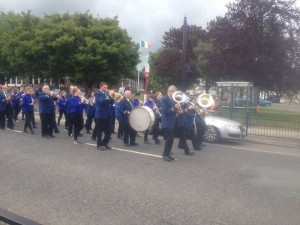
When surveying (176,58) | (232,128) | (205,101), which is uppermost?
(176,58)

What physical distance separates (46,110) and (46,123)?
0.49 metres

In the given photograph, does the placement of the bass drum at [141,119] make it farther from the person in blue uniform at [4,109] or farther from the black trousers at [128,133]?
the person in blue uniform at [4,109]

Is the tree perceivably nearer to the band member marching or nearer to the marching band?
the marching band

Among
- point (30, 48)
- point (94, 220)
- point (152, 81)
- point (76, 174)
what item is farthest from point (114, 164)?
point (152, 81)

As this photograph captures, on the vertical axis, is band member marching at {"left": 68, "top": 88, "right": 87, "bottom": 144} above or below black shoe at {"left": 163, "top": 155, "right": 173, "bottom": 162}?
above

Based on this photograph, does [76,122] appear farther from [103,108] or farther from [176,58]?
[176,58]

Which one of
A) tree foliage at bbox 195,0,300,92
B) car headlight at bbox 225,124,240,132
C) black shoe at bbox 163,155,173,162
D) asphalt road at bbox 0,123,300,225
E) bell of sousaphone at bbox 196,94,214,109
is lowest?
asphalt road at bbox 0,123,300,225

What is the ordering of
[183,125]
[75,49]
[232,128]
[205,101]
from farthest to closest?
1. [75,49]
2. [232,128]
3. [205,101]
4. [183,125]

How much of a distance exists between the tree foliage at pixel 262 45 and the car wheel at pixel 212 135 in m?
14.8

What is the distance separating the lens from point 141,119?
12.4 m

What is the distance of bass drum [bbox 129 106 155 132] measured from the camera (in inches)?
484

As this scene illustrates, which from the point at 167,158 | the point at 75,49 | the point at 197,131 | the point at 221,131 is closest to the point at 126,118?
the point at 197,131

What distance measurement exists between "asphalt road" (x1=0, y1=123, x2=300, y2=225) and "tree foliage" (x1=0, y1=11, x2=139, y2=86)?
73.1 feet

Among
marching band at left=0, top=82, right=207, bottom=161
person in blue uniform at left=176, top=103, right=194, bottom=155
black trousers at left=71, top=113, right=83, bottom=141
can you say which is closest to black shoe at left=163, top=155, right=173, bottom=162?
marching band at left=0, top=82, right=207, bottom=161
